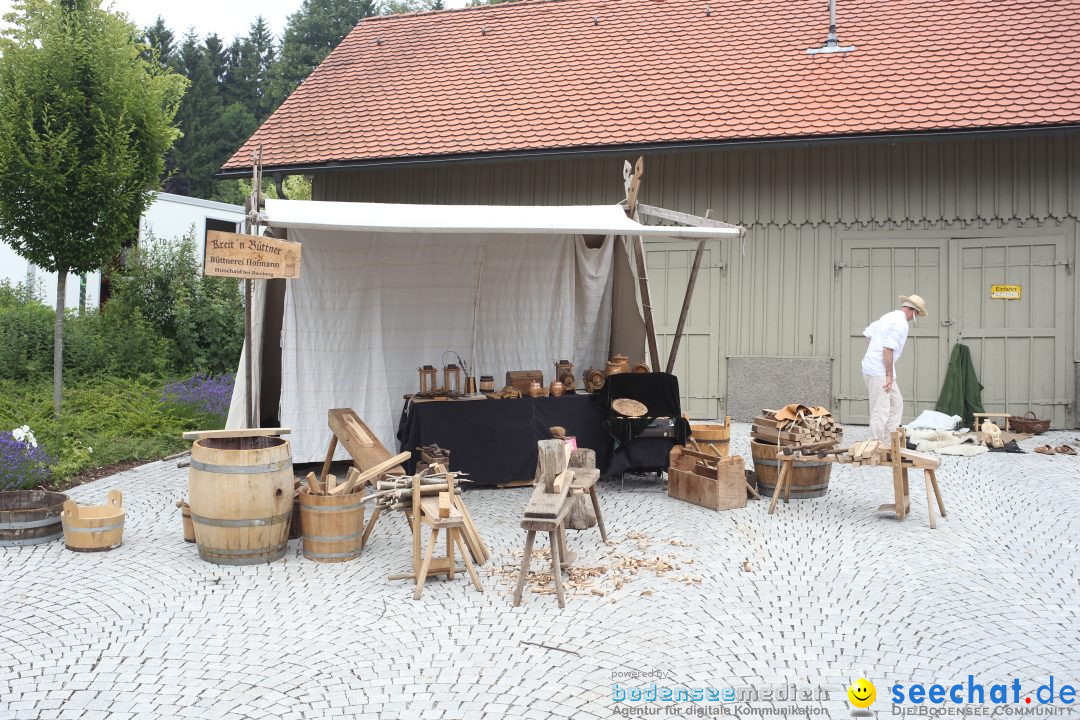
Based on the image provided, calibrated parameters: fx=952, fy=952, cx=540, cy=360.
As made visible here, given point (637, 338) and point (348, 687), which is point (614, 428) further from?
point (348, 687)

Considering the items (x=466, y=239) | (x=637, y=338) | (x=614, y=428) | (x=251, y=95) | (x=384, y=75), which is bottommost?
(x=614, y=428)

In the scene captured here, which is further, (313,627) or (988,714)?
(313,627)

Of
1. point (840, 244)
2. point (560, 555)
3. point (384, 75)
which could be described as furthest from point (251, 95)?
point (560, 555)

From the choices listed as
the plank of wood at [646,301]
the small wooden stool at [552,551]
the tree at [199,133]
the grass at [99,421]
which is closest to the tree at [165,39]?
the tree at [199,133]

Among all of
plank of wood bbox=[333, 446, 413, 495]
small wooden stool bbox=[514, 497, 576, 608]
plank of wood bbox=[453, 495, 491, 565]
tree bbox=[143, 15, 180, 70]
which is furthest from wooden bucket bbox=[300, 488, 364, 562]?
tree bbox=[143, 15, 180, 70]

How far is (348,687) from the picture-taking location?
404cm

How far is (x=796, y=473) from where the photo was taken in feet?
25.1

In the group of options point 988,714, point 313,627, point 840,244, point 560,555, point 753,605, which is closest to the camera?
point 988,714

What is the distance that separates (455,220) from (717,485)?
113 inches

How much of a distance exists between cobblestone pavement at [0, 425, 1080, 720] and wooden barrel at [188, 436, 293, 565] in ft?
0.52

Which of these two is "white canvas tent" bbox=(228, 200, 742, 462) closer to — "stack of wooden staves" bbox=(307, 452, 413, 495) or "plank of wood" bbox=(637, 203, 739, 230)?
"plank of wood" bbox=(637, 203, 739, 230)

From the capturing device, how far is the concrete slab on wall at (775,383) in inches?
453

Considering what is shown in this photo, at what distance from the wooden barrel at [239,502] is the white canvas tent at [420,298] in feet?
4.57

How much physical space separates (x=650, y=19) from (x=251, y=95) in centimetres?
3521
